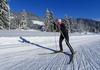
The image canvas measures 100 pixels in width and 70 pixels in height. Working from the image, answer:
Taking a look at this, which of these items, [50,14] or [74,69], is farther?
[50,14]

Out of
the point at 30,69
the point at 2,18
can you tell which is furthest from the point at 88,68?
the point at 2,18

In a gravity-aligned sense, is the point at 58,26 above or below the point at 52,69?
above

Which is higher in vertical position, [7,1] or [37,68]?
Answer: [7,1]

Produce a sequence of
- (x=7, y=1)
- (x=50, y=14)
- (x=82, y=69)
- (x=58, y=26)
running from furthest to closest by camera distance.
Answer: (x=50, y=14) < (x=7, y=1) < (x=58, y=26) < (x=82, y=69)

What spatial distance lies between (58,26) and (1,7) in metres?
19.8

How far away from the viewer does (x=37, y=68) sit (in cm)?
276

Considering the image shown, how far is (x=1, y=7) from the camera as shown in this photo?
1816cm

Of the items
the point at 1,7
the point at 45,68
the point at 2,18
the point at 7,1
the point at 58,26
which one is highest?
the point at 7,1

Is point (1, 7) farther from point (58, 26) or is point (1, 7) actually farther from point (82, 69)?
point (82, 69)

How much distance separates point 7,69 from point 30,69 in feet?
2.78

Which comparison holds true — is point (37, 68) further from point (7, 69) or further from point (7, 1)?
point (7, 1)

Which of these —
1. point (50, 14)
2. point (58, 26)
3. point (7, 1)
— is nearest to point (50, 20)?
point (50, 14)

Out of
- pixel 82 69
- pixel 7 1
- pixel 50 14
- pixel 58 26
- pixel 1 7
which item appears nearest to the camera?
pixel 82 69

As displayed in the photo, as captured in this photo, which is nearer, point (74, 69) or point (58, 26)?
point (74, 69)
